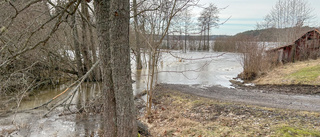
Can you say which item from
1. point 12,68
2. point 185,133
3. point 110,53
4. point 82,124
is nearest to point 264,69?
point 185,133

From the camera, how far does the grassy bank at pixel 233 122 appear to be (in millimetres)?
4219

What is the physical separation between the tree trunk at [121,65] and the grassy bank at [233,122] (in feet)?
6.35

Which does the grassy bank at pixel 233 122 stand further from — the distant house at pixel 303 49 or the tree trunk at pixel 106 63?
the distant house at pixel 303 49

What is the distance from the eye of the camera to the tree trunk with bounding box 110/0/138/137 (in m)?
2.72

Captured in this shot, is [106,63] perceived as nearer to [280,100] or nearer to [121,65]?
[121,65]

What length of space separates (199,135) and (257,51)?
12636mm

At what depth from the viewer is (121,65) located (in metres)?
2.87

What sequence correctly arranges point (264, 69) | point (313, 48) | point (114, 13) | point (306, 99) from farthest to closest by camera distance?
point (313, 48), point (264, 69), point (306, 99), point (114, 13)

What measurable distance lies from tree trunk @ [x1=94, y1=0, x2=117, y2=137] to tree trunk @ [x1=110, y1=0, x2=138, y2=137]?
5.0 inches

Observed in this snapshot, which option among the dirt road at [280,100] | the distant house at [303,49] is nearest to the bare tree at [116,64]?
the dirt road at [280,100]

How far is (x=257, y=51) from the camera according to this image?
14859 mm

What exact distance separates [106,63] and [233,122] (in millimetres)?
3739

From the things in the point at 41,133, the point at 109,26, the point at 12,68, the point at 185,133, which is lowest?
the point at 41,133

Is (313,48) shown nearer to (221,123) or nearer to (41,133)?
(221,123)
